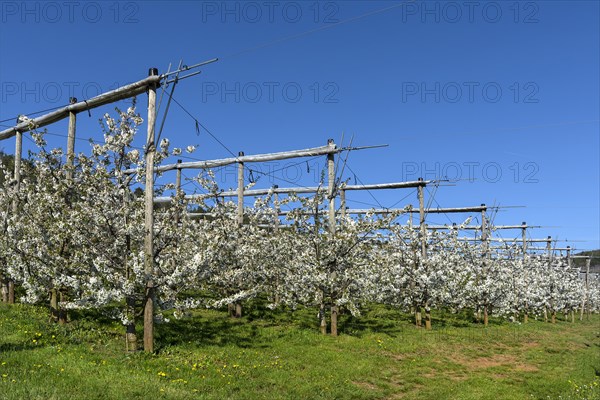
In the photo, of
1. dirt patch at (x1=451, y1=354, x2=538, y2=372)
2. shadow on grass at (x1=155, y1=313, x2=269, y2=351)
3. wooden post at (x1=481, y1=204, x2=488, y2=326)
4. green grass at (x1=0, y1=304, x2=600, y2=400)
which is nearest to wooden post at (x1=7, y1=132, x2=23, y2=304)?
green grass at (x1=0, y1=304, x2=600, y2=400)

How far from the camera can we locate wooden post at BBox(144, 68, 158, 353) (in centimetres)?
1446

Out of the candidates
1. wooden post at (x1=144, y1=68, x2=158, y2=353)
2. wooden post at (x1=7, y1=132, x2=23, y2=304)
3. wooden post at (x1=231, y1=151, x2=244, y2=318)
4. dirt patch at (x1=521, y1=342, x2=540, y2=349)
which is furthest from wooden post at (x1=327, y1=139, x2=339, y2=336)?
wooden post at (x1=7, y1=132, x2=23, y2=304)

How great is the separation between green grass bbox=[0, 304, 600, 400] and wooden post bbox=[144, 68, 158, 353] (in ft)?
2.62

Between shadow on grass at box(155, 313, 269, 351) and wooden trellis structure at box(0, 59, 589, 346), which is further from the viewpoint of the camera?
shadow on grass at box(155, 313, 269, 351)

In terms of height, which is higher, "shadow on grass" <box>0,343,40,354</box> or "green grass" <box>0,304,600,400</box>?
"shadow on grass" <box>0,343,40,354</box>

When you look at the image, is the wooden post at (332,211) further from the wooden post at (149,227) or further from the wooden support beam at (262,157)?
the wooden post at (149,227)

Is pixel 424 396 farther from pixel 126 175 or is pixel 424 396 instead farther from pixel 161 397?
pixel 126 175

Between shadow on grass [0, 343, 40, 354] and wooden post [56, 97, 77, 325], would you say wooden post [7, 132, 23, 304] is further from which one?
shadow on grass [0, 343, 40, 354]

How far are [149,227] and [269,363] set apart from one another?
568cm

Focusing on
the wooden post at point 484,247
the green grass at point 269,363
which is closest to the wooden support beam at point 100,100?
the green grass at point 269,363

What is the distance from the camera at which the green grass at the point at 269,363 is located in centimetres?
1148

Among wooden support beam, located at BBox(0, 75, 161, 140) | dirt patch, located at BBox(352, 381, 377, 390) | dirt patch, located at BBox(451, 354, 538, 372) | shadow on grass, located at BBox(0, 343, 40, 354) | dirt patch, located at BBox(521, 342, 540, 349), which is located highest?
wooden support beam, located at BBox(0, 75, 161, 140)

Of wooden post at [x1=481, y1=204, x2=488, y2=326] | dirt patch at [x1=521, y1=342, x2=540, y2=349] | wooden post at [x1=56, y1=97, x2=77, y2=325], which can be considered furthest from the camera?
wooden post at [x1=481, y1=204, x2=488, y2=326]

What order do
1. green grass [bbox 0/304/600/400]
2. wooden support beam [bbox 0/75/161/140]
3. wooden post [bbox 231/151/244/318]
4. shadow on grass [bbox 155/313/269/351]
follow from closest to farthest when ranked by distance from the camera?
green grass [bbox 0/304/600/400]
wooden support beam [bbox 0/75/161/140]
shadow on grass [bbox 155/313/269/351]
wooden post [bbox 231/151/244/318]
